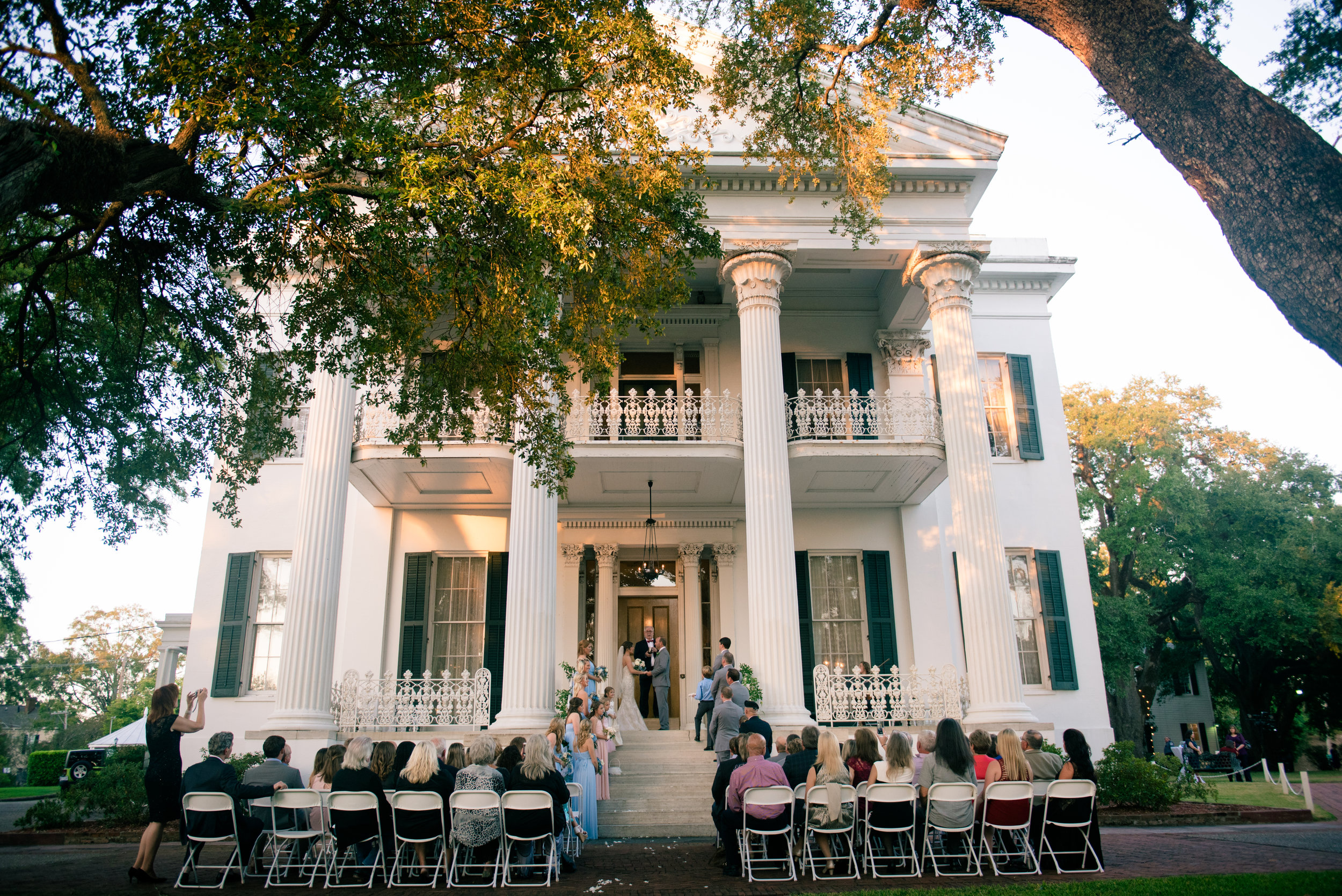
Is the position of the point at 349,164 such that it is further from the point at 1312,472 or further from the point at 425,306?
the point at 1312,472

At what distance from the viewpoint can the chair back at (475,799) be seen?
6.55m

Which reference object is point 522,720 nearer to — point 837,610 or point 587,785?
point 587,785

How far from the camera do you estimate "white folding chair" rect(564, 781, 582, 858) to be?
7660 mm

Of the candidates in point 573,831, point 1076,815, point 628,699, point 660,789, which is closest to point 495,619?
point 628,699

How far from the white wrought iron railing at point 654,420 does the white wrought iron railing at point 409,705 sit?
170 inches

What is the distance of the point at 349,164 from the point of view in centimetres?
671

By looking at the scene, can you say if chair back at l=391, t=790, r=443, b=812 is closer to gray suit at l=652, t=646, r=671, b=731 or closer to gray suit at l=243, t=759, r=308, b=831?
gray suit at l=243, t=759, r=308, b=831

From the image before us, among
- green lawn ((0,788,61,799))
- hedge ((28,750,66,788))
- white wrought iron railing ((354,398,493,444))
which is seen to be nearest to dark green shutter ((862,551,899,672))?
white wrought iron railing ((354,398,493,444))

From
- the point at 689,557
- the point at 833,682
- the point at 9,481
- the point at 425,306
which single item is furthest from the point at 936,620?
the point at 9,481

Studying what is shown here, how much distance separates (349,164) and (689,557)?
34.9ft

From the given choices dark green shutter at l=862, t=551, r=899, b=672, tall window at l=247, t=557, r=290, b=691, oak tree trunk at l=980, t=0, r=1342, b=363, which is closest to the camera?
oak tree trunk at l=980, t=0, r=1342, b=363

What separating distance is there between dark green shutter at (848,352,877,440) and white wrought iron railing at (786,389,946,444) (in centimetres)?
120

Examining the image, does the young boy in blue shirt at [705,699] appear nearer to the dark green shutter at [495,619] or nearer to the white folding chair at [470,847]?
the dark green shutter at [495,619]

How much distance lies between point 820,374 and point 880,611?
484 centimetres
